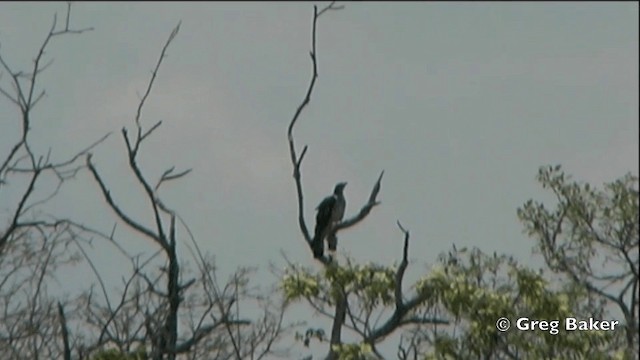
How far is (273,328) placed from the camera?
21.8 metres

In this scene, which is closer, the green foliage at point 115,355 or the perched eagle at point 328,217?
the green foliage at point 115,355

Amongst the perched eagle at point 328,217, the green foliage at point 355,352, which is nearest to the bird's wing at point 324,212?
the perched eagle at point 328,217

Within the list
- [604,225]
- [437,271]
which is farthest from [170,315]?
[604,225]

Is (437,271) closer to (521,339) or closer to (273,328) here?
(521,339)

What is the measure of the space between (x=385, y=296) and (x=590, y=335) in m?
2.02

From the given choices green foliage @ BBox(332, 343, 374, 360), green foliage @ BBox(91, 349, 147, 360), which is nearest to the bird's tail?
green foliage @ BBox(332, 343, 374, 360)

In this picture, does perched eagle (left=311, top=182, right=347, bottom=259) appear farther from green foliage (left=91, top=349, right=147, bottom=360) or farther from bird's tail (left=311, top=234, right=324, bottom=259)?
green foliage (left=91, top=349, right=147, bottom=360)

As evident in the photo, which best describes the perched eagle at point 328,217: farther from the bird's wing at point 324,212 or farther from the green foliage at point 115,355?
the green foliage at point 115,355

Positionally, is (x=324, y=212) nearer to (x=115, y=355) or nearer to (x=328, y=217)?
(x=328, y=217)

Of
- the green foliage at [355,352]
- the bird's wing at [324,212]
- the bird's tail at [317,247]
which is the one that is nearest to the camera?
the green foliage at [355,352]

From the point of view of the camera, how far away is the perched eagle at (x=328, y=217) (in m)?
20.9

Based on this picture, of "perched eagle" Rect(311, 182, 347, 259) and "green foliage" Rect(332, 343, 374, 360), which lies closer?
"green foliage" Rect(332, 343, 374, 360)

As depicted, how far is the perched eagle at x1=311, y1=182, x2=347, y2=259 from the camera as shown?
68.7 ft

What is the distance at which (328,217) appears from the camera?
22547 mm
